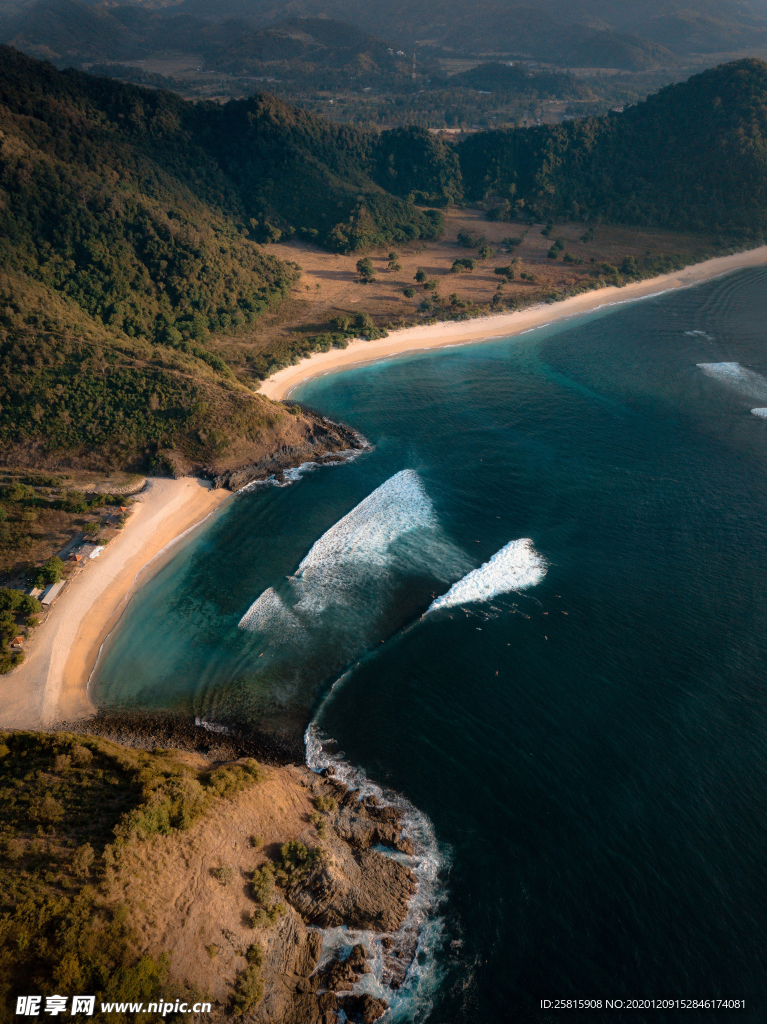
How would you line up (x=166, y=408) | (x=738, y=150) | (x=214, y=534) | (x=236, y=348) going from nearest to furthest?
(x=214, y=534), (x=166, y=408), (x=236, y=348), (x=738, y=150)

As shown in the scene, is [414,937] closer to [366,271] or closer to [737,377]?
[737,377]

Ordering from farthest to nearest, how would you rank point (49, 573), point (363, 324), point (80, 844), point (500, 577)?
point (363, 324) → point (500, 577) → point (49, 573) → point (80, 844)

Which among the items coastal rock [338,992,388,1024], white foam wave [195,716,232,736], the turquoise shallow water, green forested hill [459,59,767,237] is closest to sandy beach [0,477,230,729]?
the turquoise shallow water

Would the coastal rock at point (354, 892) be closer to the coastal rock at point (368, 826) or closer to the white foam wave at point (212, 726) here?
the coastal rock at point (368, 826)

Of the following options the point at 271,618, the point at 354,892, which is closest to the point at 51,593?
the point at 271,618

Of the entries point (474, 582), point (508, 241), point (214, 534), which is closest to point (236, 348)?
point (214, 534)

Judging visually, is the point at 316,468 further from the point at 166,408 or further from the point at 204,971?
the point at 204,971
